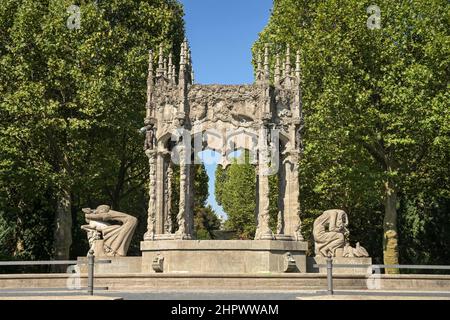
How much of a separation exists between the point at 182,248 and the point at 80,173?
1340 cm

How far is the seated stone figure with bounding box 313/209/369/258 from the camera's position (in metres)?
25.0

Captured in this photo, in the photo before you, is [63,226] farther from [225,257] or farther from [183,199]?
[225,257]

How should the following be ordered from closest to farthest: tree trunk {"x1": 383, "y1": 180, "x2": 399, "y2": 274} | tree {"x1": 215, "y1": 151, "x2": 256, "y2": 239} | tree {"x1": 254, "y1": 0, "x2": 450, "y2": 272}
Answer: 1. tree {"x1": 254, "y1": 0, "x2": 450, "y2": 272}
2. tree trunk {"x1": 383, "y1": 180, "x2": 399, "y2": 274}
3. tree {"x1": 215, "y1": 151, "x2": 256, "y2": 239}

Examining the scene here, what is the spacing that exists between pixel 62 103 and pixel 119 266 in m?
13.5

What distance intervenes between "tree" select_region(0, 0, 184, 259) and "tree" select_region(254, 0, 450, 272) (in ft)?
32.8

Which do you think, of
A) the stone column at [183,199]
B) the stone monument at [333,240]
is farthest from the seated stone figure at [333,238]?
the stone column at [183,199]

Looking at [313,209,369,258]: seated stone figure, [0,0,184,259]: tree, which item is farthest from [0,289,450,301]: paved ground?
[0,0,184,259]: tree

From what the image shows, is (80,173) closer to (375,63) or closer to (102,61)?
(102,61)

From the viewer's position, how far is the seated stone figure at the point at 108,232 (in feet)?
82.6

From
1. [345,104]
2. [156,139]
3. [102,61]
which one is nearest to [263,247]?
[156,139]

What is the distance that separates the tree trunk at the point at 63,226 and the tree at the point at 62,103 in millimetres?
54

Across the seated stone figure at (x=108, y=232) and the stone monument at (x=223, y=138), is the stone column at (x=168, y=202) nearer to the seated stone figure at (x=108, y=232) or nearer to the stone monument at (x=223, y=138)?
the stone monument at (x=223, y=138)

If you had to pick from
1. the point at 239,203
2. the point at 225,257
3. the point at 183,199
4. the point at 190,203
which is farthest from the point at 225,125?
the point at 239,203

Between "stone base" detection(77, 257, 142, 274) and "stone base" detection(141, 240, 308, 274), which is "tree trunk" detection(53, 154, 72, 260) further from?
"stone base" detection(141, 240, 308, 274)
